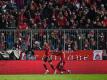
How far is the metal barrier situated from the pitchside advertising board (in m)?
0.26

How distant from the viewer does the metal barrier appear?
1111 inches

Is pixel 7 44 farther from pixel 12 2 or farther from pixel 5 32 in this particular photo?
pixel 12 2

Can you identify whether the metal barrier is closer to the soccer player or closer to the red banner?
the red banner

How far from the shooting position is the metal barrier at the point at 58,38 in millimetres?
28219

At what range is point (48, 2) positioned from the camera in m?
32.8

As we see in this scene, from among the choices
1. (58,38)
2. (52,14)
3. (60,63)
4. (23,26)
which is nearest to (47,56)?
(60,63)

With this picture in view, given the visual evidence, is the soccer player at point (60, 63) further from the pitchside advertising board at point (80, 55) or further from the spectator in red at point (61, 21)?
the spectator in red at point (61, 21)

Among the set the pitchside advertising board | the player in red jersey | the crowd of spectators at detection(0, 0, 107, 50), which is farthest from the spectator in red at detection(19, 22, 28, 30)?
the player in red jersey

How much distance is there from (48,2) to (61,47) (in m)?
5.36

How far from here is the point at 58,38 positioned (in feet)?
93.9

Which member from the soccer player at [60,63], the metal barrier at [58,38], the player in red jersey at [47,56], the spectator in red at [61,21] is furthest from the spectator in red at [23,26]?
the soccer player at [60,63]

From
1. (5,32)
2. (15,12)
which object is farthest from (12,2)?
(5,32)

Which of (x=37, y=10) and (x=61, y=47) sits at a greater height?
(x=37, y=10)

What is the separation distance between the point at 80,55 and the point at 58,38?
74.0 inches
